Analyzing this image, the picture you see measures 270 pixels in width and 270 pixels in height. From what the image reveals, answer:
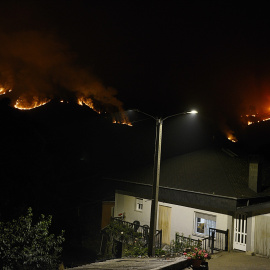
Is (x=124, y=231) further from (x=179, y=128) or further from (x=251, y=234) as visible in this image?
(x=179, y=128)

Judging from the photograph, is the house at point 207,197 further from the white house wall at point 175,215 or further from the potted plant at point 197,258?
the potted plant at point 197,258

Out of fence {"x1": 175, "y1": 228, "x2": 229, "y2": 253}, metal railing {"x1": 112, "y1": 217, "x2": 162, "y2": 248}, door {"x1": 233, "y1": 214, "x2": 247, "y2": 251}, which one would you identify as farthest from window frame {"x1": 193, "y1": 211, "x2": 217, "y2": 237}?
metal railing {"x1": 112, "y1": 217, "x2": 162, "y2": 248}

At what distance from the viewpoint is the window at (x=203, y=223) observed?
53.5 feet

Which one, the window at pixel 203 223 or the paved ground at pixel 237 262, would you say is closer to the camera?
the paved ground at pixel 237 262

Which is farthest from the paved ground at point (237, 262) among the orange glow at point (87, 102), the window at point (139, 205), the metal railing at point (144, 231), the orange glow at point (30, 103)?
the orange glow at point (87, 102)

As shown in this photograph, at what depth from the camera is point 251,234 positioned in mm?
14656

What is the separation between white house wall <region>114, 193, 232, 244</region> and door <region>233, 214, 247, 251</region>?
352 millimetres

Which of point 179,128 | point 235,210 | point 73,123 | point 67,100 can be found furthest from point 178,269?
point 67,100

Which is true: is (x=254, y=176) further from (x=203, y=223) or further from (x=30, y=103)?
(x=30, y=103)

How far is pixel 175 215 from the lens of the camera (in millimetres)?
18031

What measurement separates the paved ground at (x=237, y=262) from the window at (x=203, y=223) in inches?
76.9

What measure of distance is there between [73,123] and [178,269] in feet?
175

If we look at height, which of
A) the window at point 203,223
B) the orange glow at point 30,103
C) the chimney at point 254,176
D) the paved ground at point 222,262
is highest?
→ the orange glow at point 30,103

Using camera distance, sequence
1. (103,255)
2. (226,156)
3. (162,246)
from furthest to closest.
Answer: (103,255) < (226,156) < (162,246)
